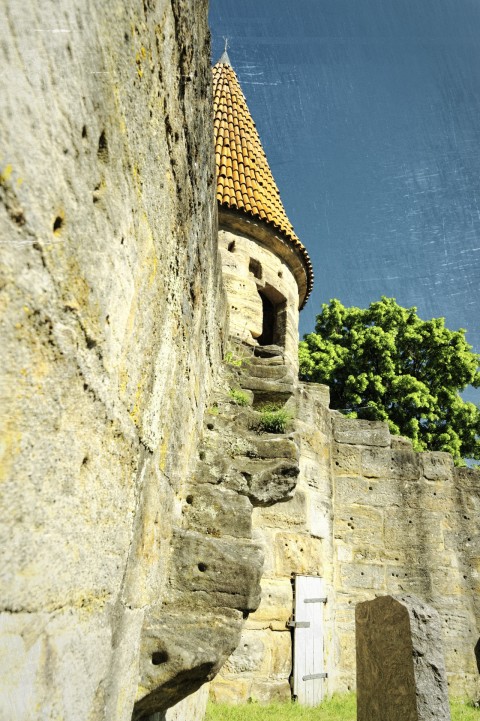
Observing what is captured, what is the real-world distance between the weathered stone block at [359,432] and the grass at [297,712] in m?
3.37

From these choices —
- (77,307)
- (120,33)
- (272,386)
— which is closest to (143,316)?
(77,307)

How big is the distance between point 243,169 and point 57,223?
9.43 m

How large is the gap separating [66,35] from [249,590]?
6.96 feet

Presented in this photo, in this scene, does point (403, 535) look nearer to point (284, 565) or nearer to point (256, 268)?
point (284, 565)

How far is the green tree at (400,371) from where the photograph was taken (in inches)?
654

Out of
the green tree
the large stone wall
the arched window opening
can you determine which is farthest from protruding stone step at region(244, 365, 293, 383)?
the green tree

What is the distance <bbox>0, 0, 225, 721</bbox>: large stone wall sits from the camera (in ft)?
2.95

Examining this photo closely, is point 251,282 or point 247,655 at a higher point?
point 251,282

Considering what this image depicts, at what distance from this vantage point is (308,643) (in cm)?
650

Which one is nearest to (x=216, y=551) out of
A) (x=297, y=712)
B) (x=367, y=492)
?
(x=297, y=712)

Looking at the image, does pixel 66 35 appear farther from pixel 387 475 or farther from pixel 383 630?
pixel 387 475

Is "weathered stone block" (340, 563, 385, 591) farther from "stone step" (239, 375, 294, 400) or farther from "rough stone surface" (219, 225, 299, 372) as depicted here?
"stone step" (239, 375, 294, 400)

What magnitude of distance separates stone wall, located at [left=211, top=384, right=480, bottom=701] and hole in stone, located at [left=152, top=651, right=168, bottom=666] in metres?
4.60

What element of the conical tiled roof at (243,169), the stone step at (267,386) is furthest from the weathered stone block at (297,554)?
the conical tiled roof at (243,169)
